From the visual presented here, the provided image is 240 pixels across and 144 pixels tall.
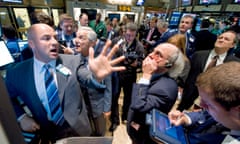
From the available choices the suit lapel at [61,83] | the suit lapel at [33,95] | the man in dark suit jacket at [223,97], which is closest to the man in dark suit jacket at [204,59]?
the man in dark suit jacket at [223,97]

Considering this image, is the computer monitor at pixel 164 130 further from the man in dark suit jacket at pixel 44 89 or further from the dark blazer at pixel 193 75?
the dark blazer at pixel 193 75

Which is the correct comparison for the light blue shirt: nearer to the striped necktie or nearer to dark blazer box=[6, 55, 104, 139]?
dark blazer box=[6, 55, 104, 139]

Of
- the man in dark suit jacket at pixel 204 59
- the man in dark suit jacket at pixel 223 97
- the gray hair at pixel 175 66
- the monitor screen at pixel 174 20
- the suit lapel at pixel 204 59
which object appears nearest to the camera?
the man in dark suit jacket at pixel 223 97

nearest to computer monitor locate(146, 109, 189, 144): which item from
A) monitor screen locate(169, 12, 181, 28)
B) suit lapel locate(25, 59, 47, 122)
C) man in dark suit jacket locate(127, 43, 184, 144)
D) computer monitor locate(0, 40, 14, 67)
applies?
man in dark suit jacket locate(127, 43, 184, 144)

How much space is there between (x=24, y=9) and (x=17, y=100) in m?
6.01

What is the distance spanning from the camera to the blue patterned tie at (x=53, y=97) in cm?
117

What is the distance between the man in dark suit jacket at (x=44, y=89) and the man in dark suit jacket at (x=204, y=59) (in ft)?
5.53

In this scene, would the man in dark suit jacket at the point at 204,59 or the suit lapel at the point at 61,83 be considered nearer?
the suit lapel at the point at 61,83

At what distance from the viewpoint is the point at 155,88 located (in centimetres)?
123

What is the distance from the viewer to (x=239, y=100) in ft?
2.15

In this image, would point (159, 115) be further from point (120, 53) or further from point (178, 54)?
point (120, 53)

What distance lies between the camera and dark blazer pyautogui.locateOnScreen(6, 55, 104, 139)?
1167 mm

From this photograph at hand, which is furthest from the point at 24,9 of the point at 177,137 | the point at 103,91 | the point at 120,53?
the point at 177,137

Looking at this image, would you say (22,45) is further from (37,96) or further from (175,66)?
(175,66)
